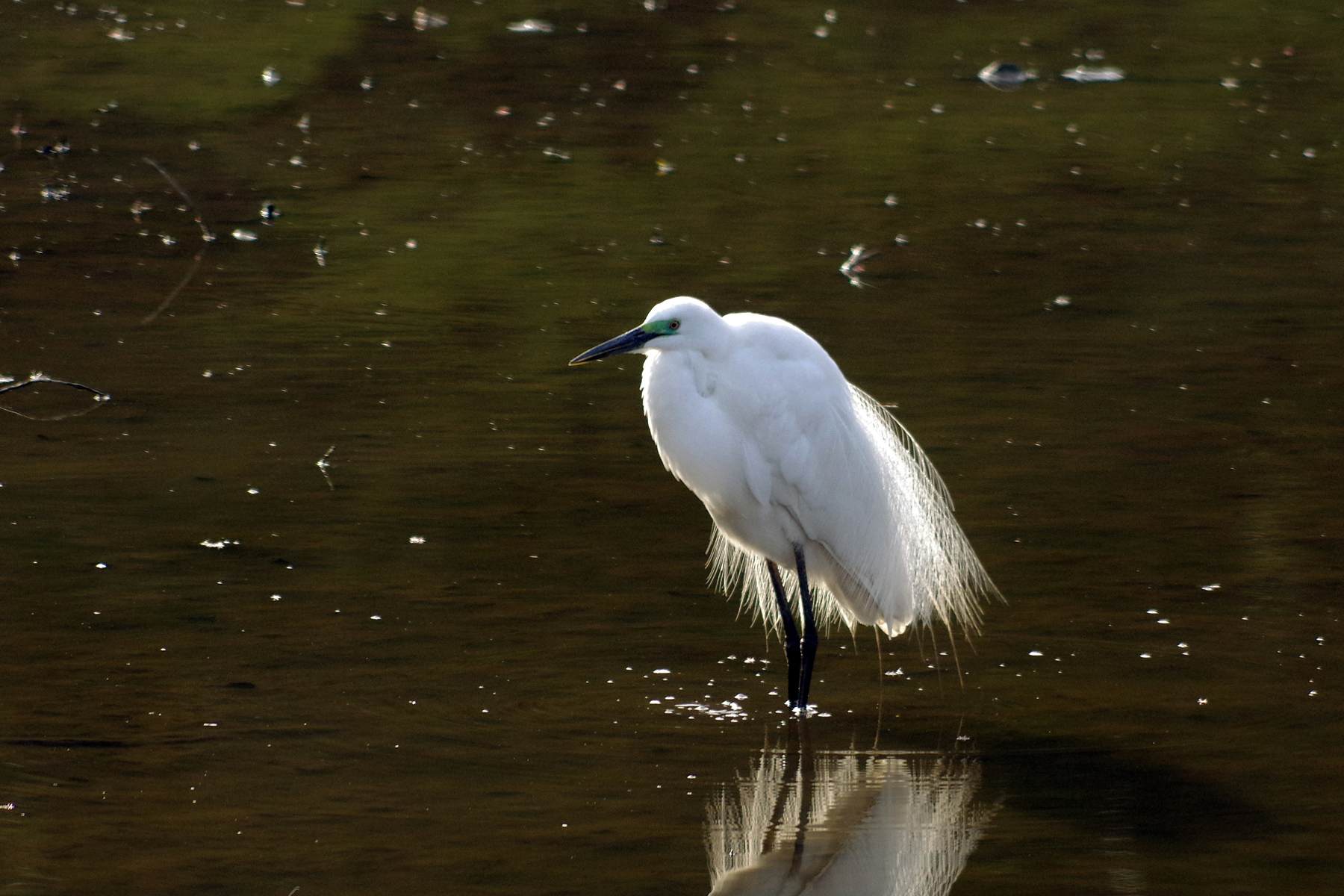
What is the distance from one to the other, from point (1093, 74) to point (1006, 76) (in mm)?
623

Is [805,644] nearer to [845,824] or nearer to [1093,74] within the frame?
[845,824]

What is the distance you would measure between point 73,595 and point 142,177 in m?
5.61

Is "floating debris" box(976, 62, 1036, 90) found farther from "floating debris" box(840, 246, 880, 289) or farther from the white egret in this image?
the white egret

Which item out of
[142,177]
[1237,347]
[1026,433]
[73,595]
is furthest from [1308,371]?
[142,177]

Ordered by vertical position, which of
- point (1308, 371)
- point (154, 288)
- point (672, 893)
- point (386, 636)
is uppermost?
point (672, 893)

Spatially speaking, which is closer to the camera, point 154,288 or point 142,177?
point 154,288

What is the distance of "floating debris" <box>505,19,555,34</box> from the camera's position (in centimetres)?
1340

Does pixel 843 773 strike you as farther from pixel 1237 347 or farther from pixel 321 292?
pixel 321 292

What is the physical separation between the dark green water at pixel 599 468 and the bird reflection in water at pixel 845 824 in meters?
0.03

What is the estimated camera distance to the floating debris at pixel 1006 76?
39.9 ft

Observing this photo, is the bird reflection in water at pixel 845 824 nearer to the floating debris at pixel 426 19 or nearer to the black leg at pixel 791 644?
the black leg at pixel 791 644

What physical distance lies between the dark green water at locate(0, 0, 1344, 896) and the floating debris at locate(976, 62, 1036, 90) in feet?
0.59

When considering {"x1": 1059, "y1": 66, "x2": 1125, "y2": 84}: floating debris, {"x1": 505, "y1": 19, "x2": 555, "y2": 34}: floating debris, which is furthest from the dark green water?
{"x1": 505, "y1": 19, "x2": 555, "y2": 34}: floating debris

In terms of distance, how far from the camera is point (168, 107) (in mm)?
11195
